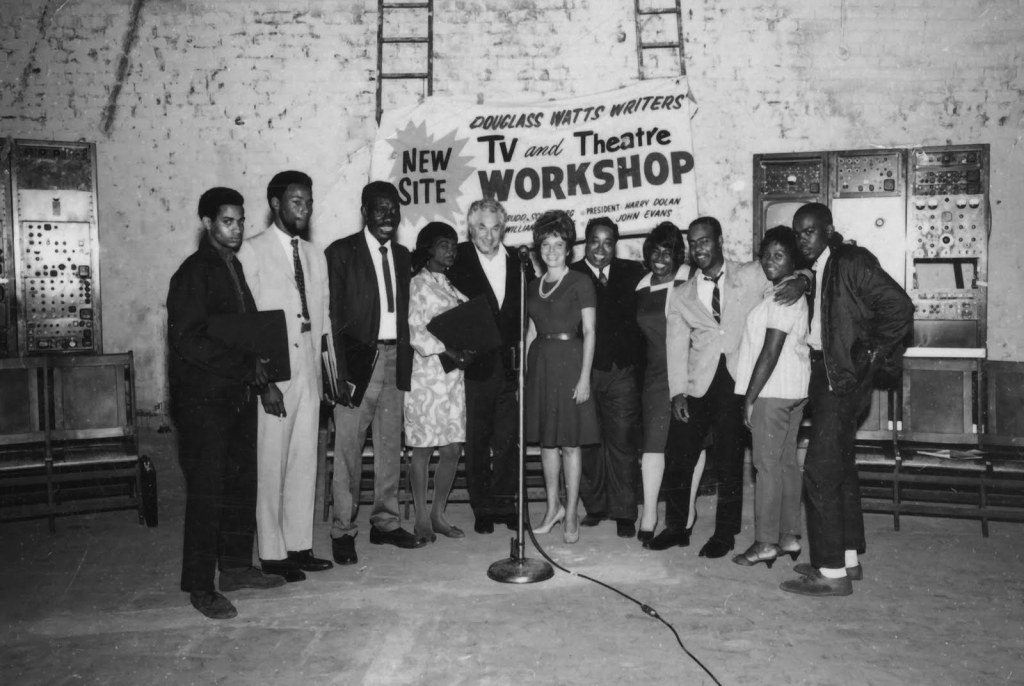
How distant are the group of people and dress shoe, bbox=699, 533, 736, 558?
0.01m

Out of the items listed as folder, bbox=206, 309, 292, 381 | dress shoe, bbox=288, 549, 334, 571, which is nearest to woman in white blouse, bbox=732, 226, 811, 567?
dress shoe, bbox=288, 549, 334, 571

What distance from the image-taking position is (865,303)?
3.48m

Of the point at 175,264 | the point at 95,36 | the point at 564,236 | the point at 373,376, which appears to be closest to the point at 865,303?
the point at 564,236

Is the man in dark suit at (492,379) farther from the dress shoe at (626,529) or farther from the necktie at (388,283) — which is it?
the dress shoe at (626,529)

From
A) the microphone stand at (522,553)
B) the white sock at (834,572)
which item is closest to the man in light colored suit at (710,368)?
the white sock at (834,572)

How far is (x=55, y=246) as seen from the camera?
583cm

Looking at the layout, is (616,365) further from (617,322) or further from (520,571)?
(520,571)

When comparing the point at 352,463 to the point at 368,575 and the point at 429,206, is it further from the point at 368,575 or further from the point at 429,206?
the point at 429,206

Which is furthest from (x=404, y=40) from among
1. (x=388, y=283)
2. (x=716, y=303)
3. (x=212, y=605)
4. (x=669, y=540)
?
(x=212, y=605)

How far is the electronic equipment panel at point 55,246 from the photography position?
226 inches

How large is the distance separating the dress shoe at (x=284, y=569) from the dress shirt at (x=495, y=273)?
1.74m

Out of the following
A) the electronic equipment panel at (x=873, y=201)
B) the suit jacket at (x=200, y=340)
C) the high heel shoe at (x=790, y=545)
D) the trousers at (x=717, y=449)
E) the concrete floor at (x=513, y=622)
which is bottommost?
the concrete floor at (x=513, y=622)

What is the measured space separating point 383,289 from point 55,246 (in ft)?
10.4

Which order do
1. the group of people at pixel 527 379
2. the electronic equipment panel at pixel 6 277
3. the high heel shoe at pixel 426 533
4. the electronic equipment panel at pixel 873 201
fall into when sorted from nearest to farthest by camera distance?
the group of people at pixel 527 379
the high heel shoe at pixel 426 533
the electronic equipment panel at pixel 6 277
the electronic equipment panel at pixel 873 201
